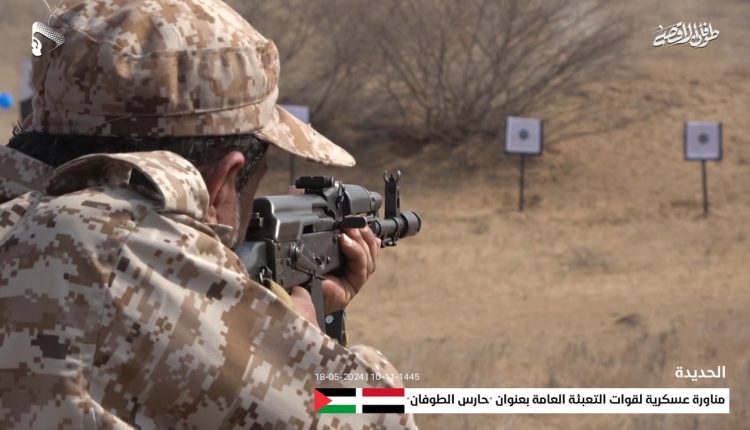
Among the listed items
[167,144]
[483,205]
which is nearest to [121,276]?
[167,144]

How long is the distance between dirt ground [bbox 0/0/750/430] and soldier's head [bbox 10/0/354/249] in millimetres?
3808

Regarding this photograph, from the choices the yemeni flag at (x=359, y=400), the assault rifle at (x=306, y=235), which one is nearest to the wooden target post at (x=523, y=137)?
A: the assault rifle at (x=306, y=235)

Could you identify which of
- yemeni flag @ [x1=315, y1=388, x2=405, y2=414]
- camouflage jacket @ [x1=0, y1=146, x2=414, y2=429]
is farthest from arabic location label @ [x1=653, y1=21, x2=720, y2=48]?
camouflage jacket @ [x1=0, y1=146, x2=414, y2=429]

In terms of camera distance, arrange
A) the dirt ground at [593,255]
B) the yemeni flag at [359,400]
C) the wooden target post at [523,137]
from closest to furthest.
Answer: the yemeni flag at [359,400], the dirt ground at [593,255], the wooden target post at [523,137]

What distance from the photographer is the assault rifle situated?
207 centimetres

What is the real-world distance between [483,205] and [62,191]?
15.0 m

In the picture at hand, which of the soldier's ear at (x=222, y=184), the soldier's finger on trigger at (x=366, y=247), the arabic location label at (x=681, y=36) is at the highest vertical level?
the arabic location label at (x=681, y=36)

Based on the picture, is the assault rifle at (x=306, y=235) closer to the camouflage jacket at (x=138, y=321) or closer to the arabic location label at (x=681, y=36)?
the camouflage jacket at (x=138, y=321)

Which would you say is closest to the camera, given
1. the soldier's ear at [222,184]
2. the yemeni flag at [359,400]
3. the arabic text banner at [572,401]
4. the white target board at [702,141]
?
the yemeni flag at [359,400]

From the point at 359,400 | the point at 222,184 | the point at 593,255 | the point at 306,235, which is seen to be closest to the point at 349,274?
the point at 306,235

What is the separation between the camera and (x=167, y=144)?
158 cm

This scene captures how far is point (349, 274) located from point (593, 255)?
9.97m

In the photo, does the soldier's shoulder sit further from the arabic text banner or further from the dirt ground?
the dirt ground

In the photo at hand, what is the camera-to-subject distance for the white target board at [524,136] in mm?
17125
